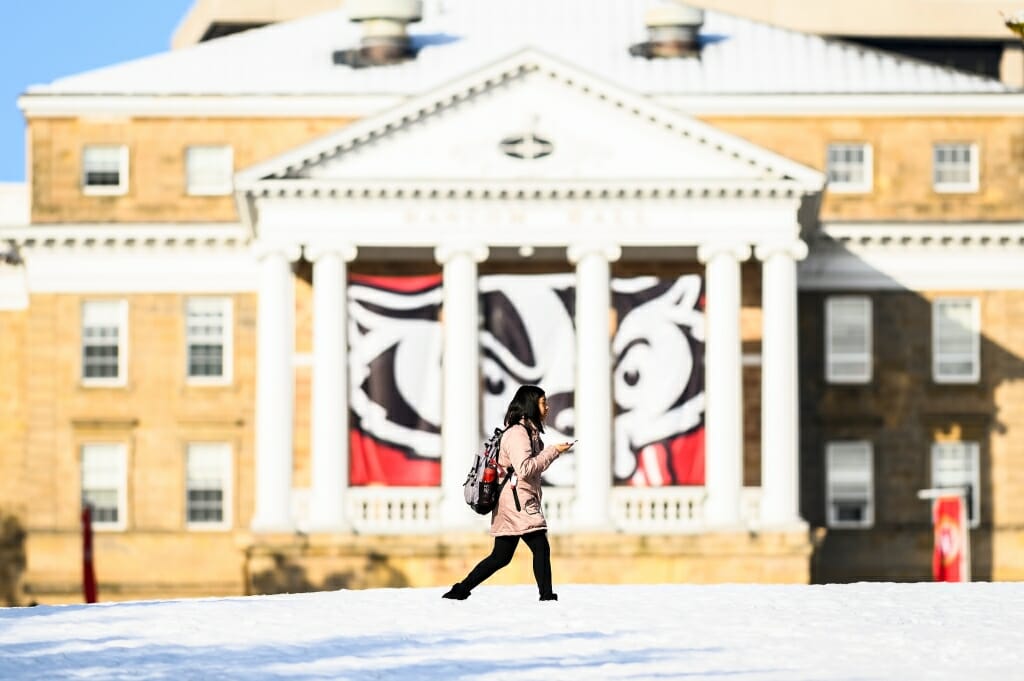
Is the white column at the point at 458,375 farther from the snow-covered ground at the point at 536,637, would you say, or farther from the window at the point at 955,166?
the snow-covered ground at the point at 536,637

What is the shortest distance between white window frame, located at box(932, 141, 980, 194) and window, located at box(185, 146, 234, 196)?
62.1 ft

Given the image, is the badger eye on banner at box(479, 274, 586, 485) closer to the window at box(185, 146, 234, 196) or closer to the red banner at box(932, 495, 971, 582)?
the red banner at box(932, 495, 971, 582)

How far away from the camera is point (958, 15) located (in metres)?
108

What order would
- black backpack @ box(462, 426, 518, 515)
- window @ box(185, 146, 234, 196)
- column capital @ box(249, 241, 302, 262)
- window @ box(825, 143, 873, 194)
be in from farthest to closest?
window @ box(825, 143, 873, 194)
window @ box(185, 146, 234, 196)
column capital @ box(249, 241, 302, 262)
black backpack @ box(462, 426, 518, 515)

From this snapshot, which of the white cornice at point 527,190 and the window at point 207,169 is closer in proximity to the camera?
the white cornice at point 527,190

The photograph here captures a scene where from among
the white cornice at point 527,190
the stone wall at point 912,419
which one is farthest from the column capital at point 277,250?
the stone wall at point 912,419

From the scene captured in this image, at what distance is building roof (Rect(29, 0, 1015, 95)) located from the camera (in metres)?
75.7

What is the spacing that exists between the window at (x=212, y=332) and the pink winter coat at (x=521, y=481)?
43.8 metres

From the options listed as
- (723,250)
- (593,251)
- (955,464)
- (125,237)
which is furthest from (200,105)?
(955,464)

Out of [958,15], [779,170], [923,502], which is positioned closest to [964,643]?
[779,170]

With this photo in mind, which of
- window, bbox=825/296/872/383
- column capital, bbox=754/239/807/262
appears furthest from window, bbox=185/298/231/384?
window, bbox=825/296/872/383

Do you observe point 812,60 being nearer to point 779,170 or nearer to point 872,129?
point 872,129

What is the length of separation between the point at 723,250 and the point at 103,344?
58.0 feet

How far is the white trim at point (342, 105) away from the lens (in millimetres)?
75188
